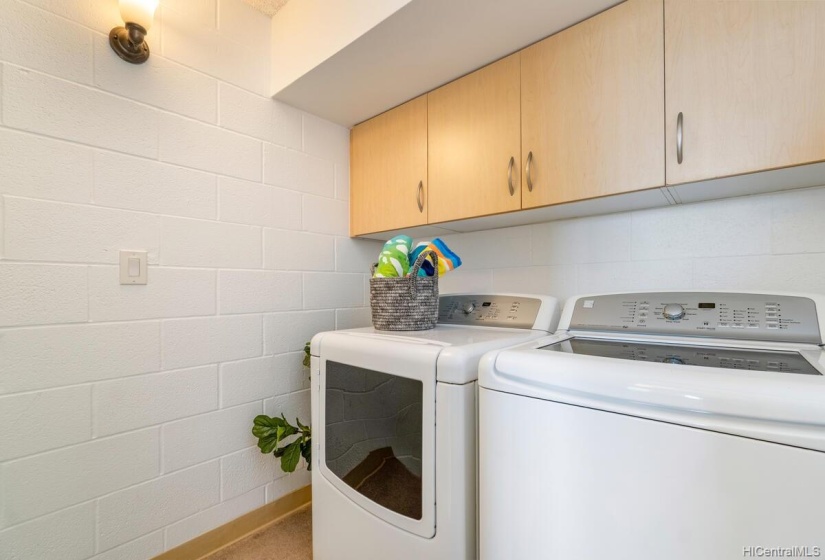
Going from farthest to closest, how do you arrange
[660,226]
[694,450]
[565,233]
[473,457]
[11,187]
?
[565,233] < [660,226] < [11,187] < [473,457] < [694,450]

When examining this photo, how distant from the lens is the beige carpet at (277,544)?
146 cm

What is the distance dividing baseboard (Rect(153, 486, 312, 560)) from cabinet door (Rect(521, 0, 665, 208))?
1.67 meters

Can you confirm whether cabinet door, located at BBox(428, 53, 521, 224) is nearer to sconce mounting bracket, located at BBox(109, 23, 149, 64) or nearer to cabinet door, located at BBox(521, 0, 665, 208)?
cabinet door, located at BBox(521, 0, 665, 208)

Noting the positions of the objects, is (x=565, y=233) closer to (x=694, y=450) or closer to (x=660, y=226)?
(x=660, y=226)

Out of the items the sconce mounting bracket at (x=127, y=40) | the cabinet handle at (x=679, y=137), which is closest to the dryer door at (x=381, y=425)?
the cabinet handle at (x=679, y=137)

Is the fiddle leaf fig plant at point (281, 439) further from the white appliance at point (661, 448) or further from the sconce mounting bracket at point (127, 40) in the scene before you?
the sconce mounting bracket at point (127, 40)

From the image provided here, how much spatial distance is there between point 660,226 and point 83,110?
203 centimetres

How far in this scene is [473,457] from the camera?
94 centimetres

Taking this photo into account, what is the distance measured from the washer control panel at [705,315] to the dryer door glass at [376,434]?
2.24 ft

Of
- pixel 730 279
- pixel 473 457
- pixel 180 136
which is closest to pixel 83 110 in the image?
pixel 180 136

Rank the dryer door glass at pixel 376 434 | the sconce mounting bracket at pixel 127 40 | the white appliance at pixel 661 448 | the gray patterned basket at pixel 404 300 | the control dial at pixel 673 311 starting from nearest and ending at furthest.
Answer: the white appliance at pixel 661 448, the dryer door glass at pixel 376 434, the control dial at pixel 673 311, the sconce mounting bracket at pixel 127 40, the gray patterned basket at pixel 404 300

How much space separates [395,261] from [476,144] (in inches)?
22.6

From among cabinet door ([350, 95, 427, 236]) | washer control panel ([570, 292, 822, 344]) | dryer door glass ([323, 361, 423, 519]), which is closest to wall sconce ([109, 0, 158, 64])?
cabinet door ([350, 95, 427, 236])

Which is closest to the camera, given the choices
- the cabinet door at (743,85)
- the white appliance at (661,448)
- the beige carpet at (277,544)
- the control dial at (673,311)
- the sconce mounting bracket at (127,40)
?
the white appliance at (661,448)
